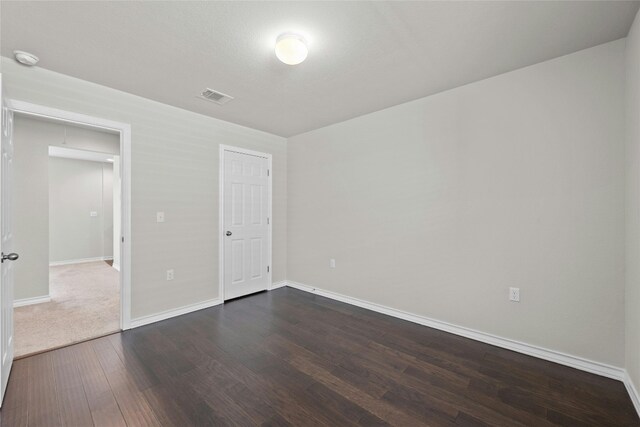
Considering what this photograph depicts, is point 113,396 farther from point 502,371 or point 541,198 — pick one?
point 541,198

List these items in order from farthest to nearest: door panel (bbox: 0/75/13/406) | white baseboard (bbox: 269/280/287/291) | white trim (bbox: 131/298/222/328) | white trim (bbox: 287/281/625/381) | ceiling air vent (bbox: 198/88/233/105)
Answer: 1. white baseboard (bbox: 269/280/287/291)
2. white trim (bbox: 131/298/222/328)
3. ceiling air vent (bbox: 198/88/233/105)
4. white trim (bbox: 287/281/625/381)
5. door panel (bbox: 0/75/13/406)

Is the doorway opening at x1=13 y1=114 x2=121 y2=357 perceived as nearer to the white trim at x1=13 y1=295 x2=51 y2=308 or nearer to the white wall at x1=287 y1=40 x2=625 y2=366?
the white trim at x1=13 y1=295 x2=51 y2=308

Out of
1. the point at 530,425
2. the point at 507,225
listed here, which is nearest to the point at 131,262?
the point at 530,425

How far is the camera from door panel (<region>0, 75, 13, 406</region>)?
71.9 inches

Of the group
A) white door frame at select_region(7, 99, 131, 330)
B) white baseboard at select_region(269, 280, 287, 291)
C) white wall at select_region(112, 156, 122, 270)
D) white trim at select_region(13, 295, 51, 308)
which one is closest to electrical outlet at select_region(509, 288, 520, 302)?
white baseboard at select_region(269, 280, 287, 291)

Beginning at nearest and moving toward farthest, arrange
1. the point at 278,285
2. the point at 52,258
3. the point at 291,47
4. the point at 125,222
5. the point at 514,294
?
the point at 291,47, the point at 514,294, the point at 125,222, the point at 278,285, the point at 52,258

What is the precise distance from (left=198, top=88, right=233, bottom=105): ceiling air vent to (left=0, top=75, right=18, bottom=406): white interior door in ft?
4.76

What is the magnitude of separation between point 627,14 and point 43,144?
20.1ft

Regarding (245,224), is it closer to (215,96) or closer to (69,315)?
(215,96)

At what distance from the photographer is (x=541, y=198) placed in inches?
91.4

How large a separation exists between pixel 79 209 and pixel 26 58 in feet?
18.2

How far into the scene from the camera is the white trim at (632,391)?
1.72 metres

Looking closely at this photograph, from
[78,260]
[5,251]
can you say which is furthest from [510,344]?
[78,260]

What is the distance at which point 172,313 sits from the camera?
3.23 metres
